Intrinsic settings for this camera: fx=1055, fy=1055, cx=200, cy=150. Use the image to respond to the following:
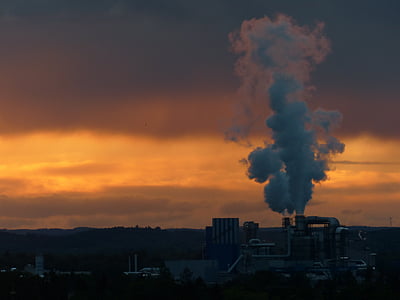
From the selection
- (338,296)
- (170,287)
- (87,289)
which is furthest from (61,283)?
(338,296)

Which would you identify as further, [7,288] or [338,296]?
[7,288]

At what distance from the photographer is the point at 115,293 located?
194625 mm

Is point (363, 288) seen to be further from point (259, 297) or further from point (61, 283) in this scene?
point (61, 283)

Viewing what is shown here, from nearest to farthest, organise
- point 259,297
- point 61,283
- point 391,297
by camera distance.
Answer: point 391,297, point 259,297, point 61,283

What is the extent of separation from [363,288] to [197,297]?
35.4 metres

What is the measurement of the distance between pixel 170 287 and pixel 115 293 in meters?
14.3

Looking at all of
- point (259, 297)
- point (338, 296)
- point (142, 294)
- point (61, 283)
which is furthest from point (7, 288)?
point (338, 296)

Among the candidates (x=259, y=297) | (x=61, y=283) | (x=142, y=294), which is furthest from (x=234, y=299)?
(x=61, y=283)

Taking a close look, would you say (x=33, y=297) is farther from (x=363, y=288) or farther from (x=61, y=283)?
(x=363, y=288)

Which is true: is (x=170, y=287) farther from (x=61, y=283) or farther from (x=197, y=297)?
(x=61, y=283)

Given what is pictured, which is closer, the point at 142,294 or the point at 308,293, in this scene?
the point at 142,294

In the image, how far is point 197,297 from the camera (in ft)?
577

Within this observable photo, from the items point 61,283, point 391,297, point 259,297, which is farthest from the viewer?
point 61,283

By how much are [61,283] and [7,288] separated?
33.1 ft
